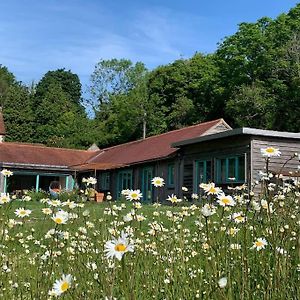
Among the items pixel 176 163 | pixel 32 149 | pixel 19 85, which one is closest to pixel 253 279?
pixel 176 163

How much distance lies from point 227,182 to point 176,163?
4.26 metres

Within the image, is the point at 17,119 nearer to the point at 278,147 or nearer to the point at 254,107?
the point at 254,107

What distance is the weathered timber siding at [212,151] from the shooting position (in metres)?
19.3

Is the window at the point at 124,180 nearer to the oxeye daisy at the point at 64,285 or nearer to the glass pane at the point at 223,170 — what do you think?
the glass pane at the point at 223,170

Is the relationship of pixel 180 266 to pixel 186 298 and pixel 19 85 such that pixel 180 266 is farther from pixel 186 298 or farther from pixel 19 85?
pixel 19 85

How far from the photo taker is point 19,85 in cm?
7525

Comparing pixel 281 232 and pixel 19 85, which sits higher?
pixel 19 85

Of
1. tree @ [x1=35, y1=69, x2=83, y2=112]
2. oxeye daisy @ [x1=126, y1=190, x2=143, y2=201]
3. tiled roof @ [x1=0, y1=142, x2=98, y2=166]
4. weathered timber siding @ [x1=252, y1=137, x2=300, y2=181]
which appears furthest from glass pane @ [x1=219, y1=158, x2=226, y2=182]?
tree @ [x1=35, y1=69, x2=83, y2=112]

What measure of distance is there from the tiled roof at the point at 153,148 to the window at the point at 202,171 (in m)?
1.98

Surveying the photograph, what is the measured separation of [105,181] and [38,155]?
4920 mm

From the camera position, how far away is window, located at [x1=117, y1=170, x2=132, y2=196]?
28183 mm

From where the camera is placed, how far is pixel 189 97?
45656 millimetres

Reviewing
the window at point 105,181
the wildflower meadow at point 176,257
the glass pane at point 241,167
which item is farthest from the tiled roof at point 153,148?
the wildflower meadow at point 176,257

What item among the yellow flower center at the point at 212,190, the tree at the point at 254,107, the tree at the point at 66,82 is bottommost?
the yellow flower center at the point at 212,190
